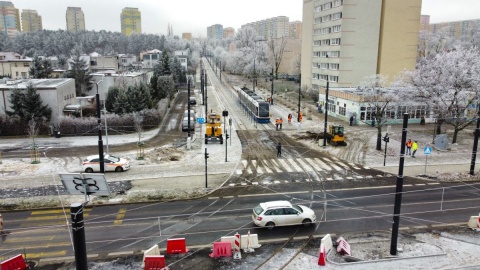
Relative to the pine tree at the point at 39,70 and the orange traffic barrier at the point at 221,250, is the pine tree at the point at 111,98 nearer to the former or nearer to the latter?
the pine tree at the point at 39,70

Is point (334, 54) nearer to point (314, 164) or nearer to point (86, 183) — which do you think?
point (314, 164)

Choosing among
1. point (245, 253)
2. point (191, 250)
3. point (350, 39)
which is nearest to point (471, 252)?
point (245, 253)

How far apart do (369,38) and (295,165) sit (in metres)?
41.0

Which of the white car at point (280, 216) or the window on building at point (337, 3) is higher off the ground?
the window on building at point (337, 3)

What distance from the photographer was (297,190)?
950 inches

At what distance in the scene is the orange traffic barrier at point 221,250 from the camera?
1571 cm

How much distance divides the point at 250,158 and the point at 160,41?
584 feet

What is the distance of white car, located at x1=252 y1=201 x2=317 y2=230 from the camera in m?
18.2

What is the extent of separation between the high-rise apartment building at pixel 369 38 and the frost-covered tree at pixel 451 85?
24.7 meters

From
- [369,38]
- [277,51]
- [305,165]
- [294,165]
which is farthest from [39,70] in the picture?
[277,51]

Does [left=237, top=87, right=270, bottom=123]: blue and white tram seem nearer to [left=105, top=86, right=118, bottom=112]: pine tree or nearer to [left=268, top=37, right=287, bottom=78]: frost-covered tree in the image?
[left=105, top=86, right=118, bottom=112]: pine tree

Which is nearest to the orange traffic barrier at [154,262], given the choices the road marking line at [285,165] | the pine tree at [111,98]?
the road marking line at [285,165]

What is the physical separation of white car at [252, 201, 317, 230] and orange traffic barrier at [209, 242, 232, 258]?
286cm

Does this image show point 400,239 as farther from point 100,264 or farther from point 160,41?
point 160,41
